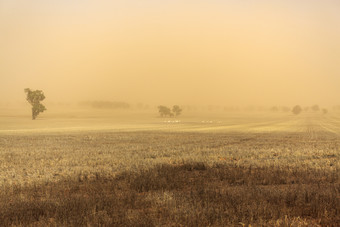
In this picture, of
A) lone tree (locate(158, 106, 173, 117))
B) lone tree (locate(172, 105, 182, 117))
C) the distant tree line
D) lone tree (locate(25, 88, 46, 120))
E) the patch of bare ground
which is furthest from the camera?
lone tree (locate(172, 105, 182, 117))

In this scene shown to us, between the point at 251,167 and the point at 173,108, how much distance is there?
531 ft

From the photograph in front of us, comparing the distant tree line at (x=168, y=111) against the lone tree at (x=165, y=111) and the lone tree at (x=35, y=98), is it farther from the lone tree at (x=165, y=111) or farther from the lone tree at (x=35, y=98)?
the lone tree at (x=35, y=98)

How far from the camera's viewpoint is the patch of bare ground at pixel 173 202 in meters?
6.36

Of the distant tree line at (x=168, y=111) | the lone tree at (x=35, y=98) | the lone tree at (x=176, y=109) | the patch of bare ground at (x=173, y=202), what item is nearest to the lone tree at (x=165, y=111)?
the distant tree line at (x=168, y=111)

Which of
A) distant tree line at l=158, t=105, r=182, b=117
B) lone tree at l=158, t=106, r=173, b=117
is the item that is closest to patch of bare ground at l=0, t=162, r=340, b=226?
lone tree at l=158, t=106, r=173, b=117

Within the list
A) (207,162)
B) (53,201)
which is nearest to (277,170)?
(207,162)

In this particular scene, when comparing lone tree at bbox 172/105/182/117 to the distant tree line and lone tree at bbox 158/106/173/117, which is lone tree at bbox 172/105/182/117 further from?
lone tree at bbox 158/106/173/117

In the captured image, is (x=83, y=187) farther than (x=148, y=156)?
No

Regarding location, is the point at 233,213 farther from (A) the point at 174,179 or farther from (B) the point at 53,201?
(B) the point at 53,201

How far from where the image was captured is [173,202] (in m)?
7.62

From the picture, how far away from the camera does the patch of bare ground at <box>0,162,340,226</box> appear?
6.36 m

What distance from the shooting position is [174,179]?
10.8m

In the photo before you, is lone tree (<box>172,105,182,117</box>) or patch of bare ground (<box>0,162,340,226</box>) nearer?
patch of bare ground (<box>0,162,340,226</box>)

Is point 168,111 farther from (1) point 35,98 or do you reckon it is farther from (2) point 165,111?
(1) point 35,98
